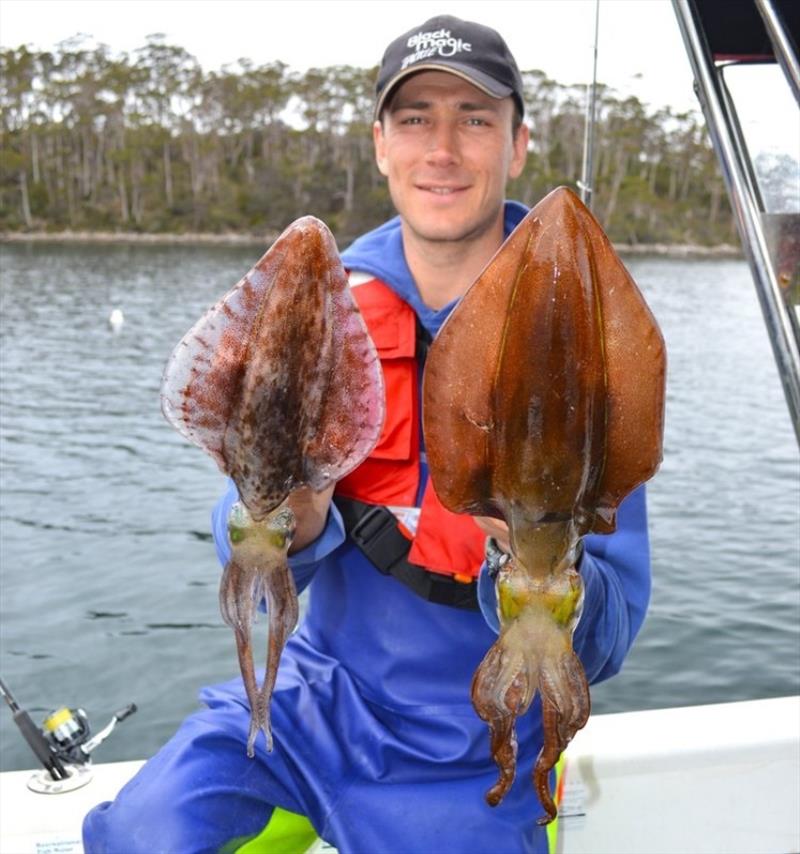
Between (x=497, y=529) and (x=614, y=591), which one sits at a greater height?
(x=497, y=529)

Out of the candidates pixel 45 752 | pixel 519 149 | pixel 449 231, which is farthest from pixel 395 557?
pixel 45 752

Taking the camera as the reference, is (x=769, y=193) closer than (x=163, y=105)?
Yes

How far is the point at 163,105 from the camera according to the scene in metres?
107

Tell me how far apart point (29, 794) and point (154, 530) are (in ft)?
34.8

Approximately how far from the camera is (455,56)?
322 centimetres

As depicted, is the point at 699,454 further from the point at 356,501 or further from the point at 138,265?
the point at 138,265

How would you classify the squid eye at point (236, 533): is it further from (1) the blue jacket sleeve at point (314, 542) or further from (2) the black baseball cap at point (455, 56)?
(2) the black baseball cap at point (455, 56)

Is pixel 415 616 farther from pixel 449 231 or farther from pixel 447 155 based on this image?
pixel 447 155

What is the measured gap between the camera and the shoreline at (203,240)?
88.1 metres

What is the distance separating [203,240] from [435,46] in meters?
91.8

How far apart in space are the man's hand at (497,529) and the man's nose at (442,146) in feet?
5.53

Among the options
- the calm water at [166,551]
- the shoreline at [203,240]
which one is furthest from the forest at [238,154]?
the calm water at [166,551]

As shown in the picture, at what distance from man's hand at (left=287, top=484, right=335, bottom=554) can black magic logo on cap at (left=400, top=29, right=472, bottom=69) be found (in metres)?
1.54

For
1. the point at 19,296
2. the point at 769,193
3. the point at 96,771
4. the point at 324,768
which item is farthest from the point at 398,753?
the point at 19,296
